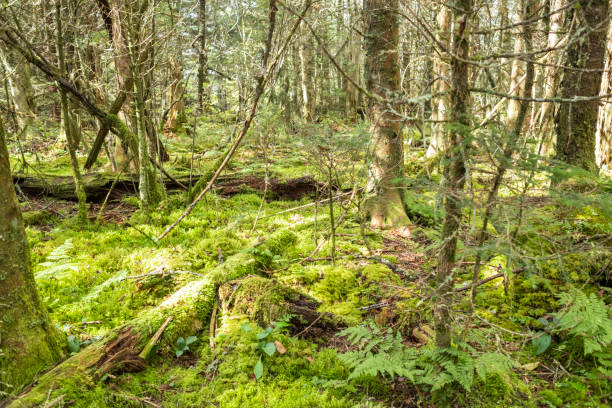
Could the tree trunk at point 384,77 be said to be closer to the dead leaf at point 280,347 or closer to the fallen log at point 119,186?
the fallen log at point 119,186

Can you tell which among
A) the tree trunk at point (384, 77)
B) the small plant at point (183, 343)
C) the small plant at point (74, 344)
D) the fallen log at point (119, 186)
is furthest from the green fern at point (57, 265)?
the tree trunk at point (384, 77)

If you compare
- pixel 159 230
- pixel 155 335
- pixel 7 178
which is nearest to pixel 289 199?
pixel 159 230

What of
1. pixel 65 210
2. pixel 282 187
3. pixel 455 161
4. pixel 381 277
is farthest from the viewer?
pixel 282 187

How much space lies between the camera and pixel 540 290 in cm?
332

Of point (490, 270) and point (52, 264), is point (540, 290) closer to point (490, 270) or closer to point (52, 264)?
point (490, 270)

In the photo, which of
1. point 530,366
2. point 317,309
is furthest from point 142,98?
point 530,366

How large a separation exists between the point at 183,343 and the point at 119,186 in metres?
5.73

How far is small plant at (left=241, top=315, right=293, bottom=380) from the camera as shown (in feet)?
8.46

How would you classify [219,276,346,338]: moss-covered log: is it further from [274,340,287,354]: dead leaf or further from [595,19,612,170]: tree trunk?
[595,19,612,170]: tree trunk

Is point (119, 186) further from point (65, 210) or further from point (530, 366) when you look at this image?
point (530, 366)

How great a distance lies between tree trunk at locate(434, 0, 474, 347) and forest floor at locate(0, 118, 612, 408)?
4.0 inches

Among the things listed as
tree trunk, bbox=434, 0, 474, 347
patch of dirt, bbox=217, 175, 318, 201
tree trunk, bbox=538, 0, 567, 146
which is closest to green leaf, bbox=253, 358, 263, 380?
tree trunk, bbox=434, 0, 474, 347

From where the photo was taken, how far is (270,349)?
2.70 metres

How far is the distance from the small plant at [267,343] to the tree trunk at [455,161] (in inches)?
51.5
